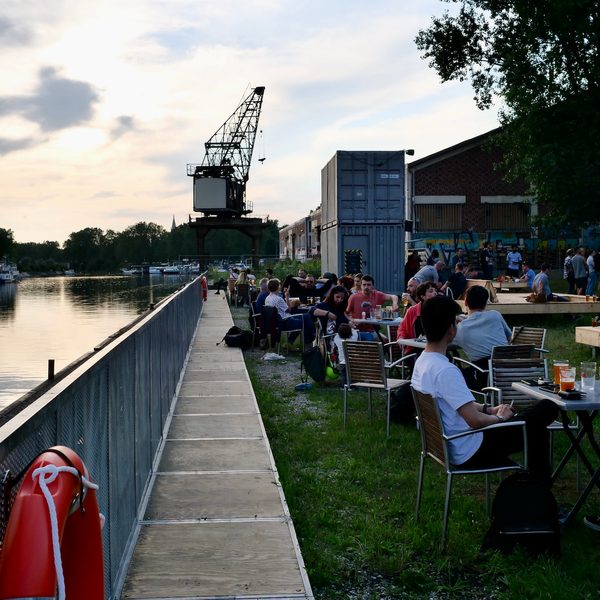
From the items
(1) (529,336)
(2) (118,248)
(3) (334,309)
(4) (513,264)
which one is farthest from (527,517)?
(2) (118,248)

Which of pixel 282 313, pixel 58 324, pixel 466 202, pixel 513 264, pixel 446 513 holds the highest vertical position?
pixel 466 202

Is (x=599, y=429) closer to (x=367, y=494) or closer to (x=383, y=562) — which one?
(x=367, y=494)

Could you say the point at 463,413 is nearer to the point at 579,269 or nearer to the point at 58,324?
the point at 579,269

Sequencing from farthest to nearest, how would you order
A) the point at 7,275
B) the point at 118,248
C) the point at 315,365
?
the point at 118,248
the point at 7,275
the point at 315,365

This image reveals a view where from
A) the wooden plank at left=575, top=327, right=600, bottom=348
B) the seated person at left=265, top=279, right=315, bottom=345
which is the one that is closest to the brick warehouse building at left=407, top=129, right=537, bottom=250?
the seated person at left=265, top=279, right=315, bottom=345

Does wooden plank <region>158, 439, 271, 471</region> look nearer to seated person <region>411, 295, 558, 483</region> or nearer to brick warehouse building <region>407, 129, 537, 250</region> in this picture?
seated person <region>411, 295, 558, 483</region>

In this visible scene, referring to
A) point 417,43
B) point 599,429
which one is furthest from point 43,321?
point 599,429

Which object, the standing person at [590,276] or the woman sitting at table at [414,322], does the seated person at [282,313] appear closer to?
the woman sitting at table at [414,322]

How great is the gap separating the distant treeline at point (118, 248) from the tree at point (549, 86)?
440 feet

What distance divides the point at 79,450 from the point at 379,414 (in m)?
5.96

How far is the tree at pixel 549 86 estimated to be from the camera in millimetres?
24797

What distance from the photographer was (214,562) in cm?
444

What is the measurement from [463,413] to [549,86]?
24.2m

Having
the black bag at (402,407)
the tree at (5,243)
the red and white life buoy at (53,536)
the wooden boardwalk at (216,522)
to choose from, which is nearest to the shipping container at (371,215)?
the wooden boardwalk at (216,522)
